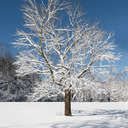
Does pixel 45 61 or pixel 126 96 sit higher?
pixel 45 61

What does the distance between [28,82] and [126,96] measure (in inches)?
909

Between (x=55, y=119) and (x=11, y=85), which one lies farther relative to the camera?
(x=11, y=85)

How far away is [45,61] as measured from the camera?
9.20m

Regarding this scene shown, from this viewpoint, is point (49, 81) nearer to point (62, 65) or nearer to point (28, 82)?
point (62, 65)

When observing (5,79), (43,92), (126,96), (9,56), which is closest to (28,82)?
(5,79)

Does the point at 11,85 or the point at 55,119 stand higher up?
the point at 11,85

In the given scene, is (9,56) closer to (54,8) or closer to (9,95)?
(9,95)

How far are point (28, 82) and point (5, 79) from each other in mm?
4008

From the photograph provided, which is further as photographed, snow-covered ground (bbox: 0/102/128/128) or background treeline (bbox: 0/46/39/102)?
background treeline (bbox: 0/46/39/102)

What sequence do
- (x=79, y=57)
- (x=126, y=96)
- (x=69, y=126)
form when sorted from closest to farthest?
1. (x=69, y=126)
2. (x=79, y=57)
3. (x=126, y=96)

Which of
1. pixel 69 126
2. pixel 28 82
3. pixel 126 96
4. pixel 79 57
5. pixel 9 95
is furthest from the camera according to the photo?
pixel 126 96

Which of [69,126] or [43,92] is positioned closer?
[69,126]

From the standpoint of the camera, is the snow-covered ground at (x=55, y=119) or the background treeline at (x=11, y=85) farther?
the background treeline at (x=11, y=85)

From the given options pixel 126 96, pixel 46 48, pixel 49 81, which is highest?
pixel 46 48
